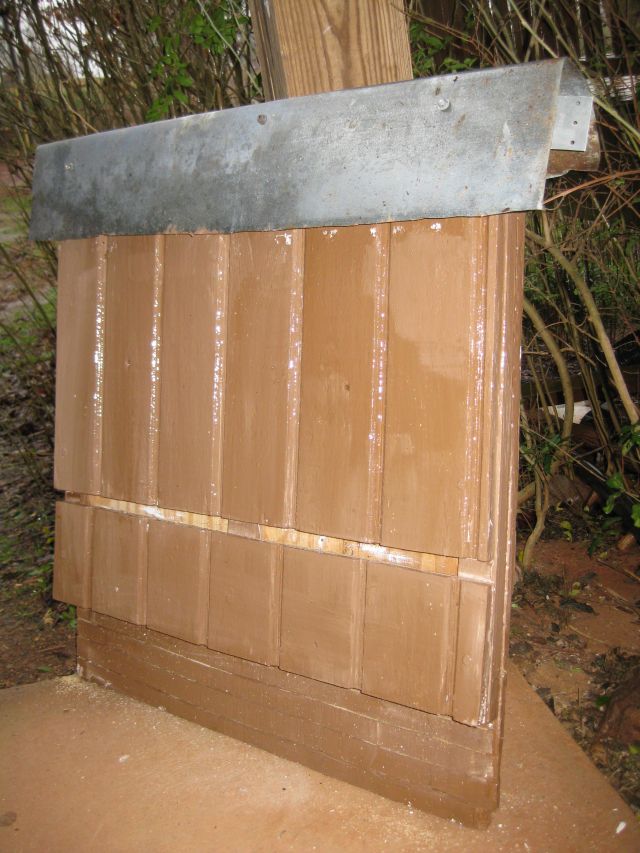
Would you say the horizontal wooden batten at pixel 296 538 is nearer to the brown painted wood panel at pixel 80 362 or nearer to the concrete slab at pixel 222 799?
the brown painted wood panel at pixel 80 362

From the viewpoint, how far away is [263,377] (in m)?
1.93

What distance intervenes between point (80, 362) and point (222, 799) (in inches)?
51.4

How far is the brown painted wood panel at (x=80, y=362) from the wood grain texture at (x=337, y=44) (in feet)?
2.51

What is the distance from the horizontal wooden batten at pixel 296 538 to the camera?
174 cm

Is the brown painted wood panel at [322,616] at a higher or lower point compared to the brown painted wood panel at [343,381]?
lower

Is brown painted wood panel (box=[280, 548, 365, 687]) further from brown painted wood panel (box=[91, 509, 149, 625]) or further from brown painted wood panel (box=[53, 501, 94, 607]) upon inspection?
brown painted wood panel (box=[53, 501, 94, 607])

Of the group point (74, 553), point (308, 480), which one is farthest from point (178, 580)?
point (308, 480)

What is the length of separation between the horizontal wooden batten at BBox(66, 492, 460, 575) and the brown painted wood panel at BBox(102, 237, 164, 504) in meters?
0.05

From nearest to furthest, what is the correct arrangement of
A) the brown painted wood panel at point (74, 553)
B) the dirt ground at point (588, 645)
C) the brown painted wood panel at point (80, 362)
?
the brown painted wood panel at point (80, 362) → the brown painted wood panel at point (74, 553) → the dirt ground at point (588, 645)

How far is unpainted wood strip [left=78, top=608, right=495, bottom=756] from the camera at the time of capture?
70.4 inches

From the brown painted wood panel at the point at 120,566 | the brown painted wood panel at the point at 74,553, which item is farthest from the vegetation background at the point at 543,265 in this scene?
the brown painted wood panel at the point at 120,566

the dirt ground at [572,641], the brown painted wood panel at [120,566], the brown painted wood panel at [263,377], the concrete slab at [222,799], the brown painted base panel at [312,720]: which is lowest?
the dirt ground at [572,641]

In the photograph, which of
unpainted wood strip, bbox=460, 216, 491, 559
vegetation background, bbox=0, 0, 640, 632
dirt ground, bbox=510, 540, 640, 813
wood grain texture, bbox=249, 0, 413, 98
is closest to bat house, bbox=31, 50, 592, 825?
unpainted wood strip, bbox=460, 216, 491, 559

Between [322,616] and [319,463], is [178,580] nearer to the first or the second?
[322,616]
